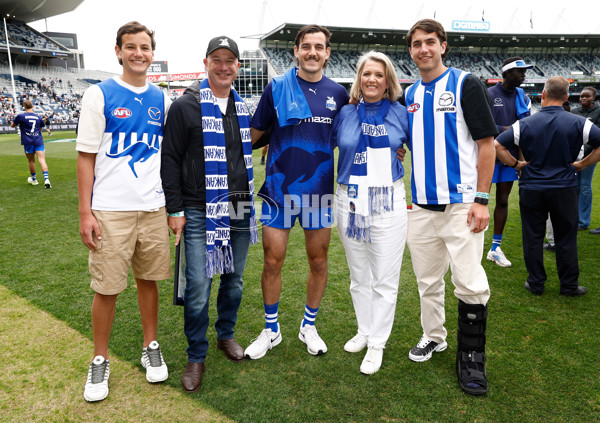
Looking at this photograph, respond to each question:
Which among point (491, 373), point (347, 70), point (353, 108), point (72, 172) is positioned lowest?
point (491, 373)

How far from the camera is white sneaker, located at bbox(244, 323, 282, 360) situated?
2.86m

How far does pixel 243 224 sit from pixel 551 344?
251 centimetres

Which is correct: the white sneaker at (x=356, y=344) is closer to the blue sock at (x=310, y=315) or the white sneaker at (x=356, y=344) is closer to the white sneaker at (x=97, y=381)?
the blue sock at (x=310, y=315)

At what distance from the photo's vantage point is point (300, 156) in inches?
108

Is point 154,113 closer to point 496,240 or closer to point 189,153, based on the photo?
point 189,153

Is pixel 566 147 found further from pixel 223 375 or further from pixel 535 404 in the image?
pixel 223 375

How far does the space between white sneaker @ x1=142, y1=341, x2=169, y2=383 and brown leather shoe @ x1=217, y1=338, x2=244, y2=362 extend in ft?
1.43

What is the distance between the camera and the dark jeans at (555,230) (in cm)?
376

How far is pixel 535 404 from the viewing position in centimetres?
234

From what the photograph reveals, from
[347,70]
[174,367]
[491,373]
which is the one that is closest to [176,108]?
[174,367]

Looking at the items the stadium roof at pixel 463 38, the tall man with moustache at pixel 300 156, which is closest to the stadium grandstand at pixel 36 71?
the stadium roof at pixel 463 38


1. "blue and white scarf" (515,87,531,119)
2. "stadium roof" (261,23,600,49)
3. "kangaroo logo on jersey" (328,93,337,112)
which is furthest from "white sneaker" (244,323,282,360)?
"stadium roof" (261,23,600,49)

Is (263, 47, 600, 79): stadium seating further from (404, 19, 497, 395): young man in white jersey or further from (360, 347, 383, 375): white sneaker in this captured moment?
(360, 347, 383, 375): white sneaker

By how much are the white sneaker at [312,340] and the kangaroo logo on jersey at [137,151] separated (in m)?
1.69
